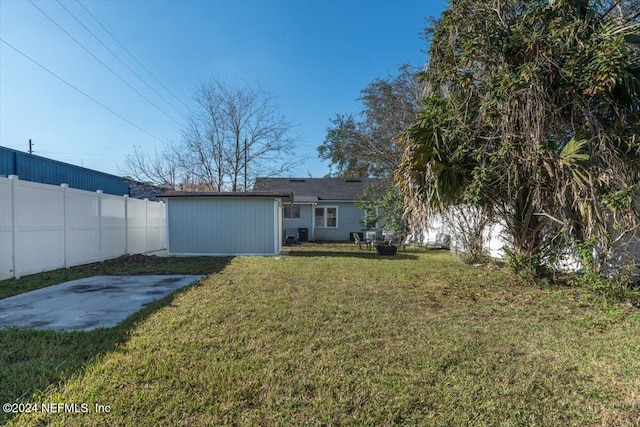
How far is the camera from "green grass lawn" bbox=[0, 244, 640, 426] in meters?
2.33

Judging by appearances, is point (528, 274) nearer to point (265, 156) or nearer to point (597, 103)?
point (597, 103)

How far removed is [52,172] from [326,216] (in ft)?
43.1

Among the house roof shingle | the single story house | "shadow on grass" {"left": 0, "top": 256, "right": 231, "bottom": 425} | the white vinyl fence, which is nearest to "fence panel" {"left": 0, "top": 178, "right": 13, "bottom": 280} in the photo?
the white vinyl fence

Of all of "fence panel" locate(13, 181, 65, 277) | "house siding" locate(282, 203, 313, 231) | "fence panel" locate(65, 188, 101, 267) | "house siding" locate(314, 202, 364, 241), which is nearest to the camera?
"fence panel" locate(13, 181, 65, 277)

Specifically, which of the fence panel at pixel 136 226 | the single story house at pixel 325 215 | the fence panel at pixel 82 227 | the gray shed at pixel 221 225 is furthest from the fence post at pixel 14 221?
the single story house at pixel 325 215

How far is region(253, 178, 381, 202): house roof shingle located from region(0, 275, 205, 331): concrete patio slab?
495 inches

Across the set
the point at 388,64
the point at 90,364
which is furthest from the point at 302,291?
the point at 388,64

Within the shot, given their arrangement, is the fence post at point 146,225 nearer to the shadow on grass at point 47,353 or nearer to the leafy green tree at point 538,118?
the shadow on grass at point 47,353

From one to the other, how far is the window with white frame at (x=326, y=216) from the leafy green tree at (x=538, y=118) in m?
13.3

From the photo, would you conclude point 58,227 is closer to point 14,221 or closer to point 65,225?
point 65,225

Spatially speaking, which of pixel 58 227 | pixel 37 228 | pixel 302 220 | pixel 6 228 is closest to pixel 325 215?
pixel 302 220

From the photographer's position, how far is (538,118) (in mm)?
5016

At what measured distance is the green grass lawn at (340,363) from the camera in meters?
2.33

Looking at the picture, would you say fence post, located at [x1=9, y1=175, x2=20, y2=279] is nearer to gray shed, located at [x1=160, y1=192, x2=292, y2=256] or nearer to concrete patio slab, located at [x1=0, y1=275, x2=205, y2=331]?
concrete patio slab, located at [x1=0, y1=275, x2=205, y2=331]
